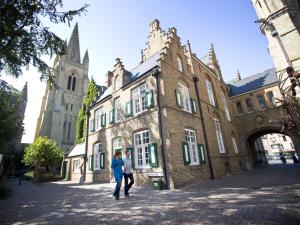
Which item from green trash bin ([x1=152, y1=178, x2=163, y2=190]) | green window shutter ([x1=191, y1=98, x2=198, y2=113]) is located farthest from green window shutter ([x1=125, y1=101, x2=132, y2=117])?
green trash bin ([x1=152, y1=178, x2=163, y2=190])

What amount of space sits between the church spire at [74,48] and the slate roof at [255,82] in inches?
Answer: 1792

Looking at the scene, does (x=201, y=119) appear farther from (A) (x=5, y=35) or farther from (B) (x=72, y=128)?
(B) (x=72, y=128)

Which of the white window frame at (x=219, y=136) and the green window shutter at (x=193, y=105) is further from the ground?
the green window shutter at (x=193, y=105)

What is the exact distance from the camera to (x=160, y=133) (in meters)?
10.8

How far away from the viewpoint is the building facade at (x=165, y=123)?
35.4 feet

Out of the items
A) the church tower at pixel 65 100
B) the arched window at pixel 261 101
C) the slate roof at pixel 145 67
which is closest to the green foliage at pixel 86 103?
the slate roof at pixel 145 67

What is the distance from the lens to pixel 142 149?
39.2 feet

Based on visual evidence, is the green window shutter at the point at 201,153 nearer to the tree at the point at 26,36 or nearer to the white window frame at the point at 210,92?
the white window frame at the point at 210,92

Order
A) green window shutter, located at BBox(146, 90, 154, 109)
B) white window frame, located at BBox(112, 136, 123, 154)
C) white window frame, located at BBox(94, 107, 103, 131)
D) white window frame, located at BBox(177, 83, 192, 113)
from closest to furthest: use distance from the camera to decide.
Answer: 1. green window shutter, located at BBox(146, 90, 154, 109)
2. white window frame, located at BBox(177, 83, 192, 113)
3. white window frame, located at BBox(112, 136, 123, 154)
4. white window frame, located at BBox(94, 107, 103, 131)

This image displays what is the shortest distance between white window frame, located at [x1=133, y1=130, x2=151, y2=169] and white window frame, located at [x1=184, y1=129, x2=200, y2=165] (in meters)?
2.77

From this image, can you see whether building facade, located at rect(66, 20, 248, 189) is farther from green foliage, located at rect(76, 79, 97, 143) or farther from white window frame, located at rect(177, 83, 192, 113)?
green foliage, located at rect(76, 79, 97, 143)

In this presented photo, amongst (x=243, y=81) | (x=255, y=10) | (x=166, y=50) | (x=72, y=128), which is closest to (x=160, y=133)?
(x=166, y=50)

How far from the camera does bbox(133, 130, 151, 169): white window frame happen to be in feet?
38.2

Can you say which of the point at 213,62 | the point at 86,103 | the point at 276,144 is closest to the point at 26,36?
the point at 86,103
